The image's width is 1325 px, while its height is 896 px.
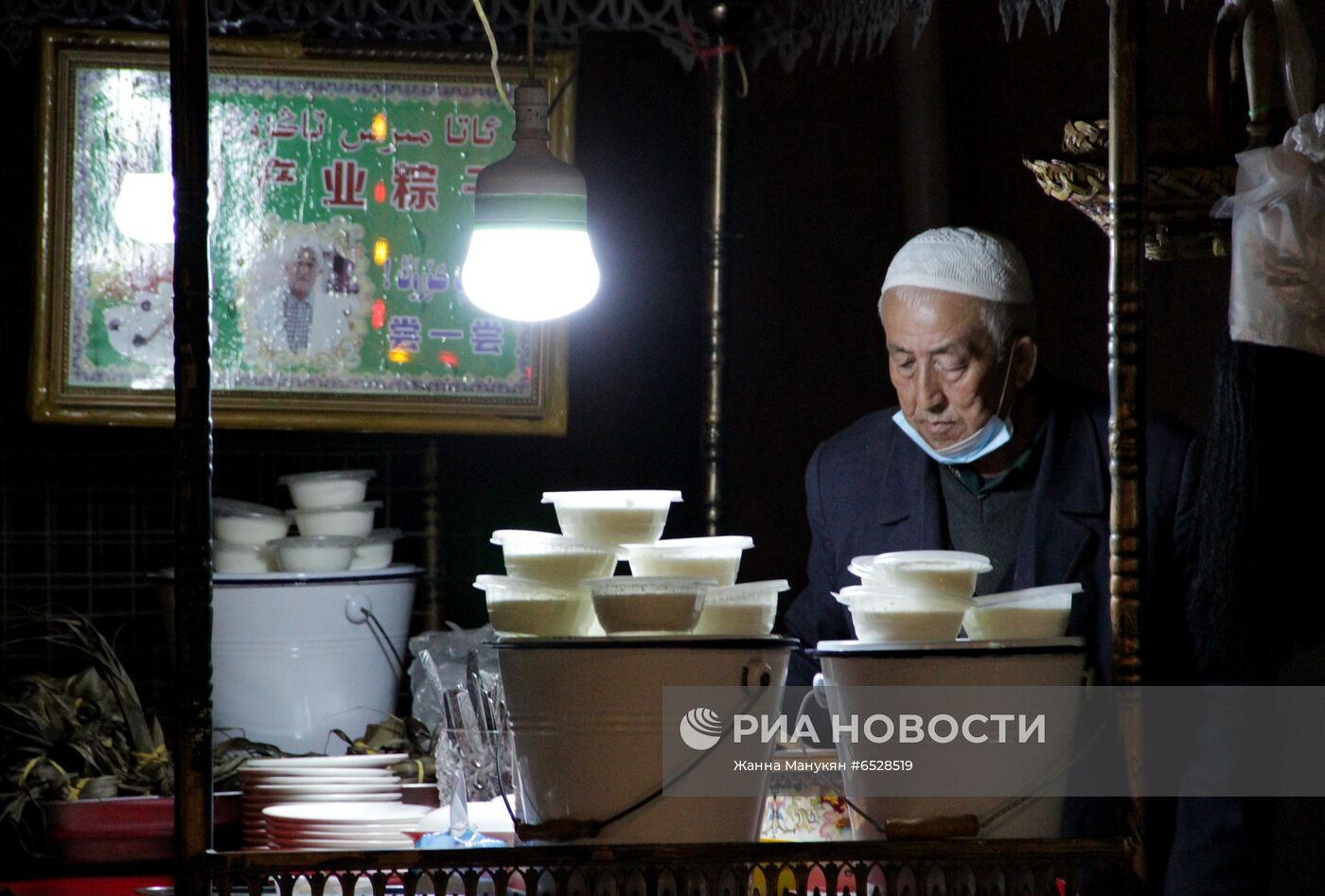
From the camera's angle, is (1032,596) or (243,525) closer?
(1032,596)

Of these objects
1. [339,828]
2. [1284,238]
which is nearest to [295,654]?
[339,828]

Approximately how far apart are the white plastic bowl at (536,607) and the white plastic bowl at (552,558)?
15 mm

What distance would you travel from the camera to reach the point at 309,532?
13.4 ft

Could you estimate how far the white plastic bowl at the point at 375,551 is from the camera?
4.10 meters

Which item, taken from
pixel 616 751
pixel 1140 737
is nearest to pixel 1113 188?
pixel 1140 737

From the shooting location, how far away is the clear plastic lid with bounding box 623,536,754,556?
6.48 ft

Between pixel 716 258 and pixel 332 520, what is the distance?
1213 mm

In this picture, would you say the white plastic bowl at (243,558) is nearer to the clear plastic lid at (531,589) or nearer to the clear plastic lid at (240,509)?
the clear plastic lid at (240,509)

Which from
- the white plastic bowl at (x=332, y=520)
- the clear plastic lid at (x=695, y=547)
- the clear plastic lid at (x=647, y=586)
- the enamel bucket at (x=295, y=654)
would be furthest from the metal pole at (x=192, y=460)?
the white plastic bowl at (x=332, y=520)

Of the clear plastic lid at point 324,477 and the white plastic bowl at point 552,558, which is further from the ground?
the clear plastic lid at point 324,477

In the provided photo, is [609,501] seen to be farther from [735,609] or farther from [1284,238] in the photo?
[1284,238]

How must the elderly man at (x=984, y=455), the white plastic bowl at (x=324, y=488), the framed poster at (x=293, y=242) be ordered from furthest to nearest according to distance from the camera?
the framed poster at (x=293, y=242), the white plastic bowl at (x=324, y=488), the elderly man at (x=984, y=455)

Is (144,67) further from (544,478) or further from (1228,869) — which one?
(1228,869)

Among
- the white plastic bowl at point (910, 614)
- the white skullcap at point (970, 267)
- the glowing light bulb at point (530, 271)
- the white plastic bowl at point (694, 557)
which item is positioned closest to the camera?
the white plastic bowl at point (910, 614)
